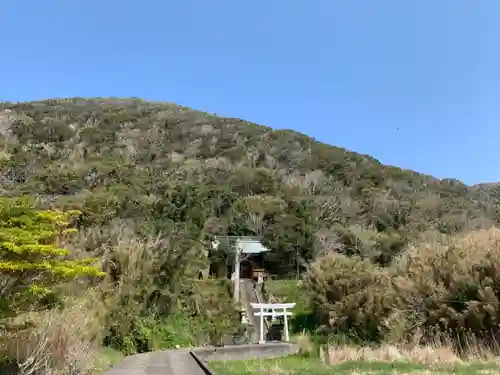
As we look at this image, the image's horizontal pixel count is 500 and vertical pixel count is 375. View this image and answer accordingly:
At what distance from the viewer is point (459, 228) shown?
3609 centimetres

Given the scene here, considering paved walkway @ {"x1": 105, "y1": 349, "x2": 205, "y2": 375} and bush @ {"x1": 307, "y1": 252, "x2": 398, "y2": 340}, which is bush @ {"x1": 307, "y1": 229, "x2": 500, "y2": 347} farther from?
paved walkway @ {"x1": 105, "y1": 349, "x2": 205, "y2": 375}

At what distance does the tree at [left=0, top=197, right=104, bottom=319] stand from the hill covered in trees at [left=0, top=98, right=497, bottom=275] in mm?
11524

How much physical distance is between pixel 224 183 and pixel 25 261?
36613 millimetres

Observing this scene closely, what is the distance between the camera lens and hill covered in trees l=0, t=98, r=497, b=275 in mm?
31375

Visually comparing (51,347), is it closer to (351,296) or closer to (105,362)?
(105,362)

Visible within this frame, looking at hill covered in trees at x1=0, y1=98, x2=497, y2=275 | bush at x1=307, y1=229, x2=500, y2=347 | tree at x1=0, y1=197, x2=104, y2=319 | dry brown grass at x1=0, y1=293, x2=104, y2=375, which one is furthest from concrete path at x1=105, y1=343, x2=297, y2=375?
hill covered in trees at x1=0, y1=98, x2=497, y2=275

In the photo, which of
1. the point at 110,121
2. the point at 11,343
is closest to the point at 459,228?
the point at 11,343

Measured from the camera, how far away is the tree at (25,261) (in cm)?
772

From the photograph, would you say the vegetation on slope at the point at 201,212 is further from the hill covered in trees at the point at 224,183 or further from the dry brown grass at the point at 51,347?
the hill covered in trees at the point at 224,183

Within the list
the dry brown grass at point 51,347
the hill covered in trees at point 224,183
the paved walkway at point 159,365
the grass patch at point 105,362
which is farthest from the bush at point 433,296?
the hill covered in trees at point 224,183

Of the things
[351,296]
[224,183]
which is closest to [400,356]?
[351,296]

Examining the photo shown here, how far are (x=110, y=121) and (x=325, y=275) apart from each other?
155 feet

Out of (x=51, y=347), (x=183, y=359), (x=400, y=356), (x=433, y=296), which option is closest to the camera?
(x=51, y=347)

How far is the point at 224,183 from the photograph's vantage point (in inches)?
1752
